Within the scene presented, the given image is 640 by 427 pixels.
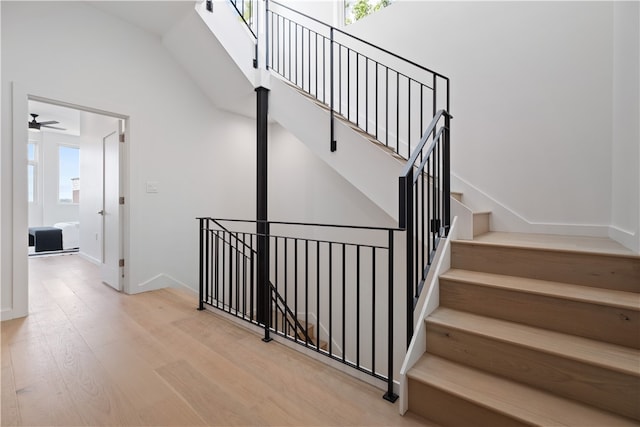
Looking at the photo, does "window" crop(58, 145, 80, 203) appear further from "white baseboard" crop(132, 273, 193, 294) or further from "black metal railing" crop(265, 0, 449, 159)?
"black metal railing" crop(265, 0, 449, 159)

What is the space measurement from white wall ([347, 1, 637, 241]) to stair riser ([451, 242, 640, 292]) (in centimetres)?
130

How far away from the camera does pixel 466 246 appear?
80.0 inches

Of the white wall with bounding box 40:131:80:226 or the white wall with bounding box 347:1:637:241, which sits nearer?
the white wall with bounding box 347:1:637:241

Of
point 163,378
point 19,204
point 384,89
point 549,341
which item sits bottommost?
point 163,378

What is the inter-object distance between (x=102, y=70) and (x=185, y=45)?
956 millimetres

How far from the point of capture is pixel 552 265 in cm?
172

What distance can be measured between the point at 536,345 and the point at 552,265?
568 millimetres

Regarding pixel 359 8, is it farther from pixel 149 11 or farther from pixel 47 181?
pixel 47 181

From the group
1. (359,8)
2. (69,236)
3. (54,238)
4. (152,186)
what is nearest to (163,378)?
(152,186)

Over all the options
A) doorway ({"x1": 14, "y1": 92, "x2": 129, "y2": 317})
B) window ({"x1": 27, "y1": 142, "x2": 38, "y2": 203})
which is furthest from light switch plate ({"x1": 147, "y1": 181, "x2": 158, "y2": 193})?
window ({"x1": 27, "y1": 142, "x2": 38, "y2": 203})

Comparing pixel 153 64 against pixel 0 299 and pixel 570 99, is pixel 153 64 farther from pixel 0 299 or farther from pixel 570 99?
pixel 570 99

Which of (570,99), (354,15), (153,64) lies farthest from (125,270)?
(570,99)

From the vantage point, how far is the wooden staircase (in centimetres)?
123

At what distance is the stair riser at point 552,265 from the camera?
155cm
